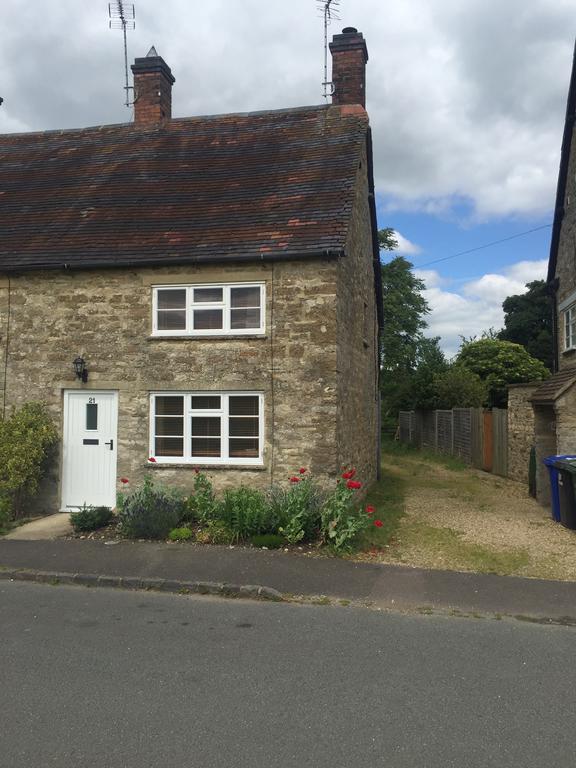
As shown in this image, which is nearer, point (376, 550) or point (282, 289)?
point (376, 550)

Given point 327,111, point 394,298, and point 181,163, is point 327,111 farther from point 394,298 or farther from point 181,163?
point 394,298

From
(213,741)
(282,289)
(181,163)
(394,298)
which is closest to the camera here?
(213,741)

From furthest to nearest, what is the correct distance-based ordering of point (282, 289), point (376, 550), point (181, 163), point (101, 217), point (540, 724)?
point (181, 163) → point (101, 217) → point (282, 289) → point (376, 550) → point (540, 724)

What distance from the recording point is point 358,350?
13.5m

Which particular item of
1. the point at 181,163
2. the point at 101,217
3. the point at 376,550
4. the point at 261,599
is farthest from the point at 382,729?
the point at 181,163

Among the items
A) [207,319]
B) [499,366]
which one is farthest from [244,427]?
[499,366]

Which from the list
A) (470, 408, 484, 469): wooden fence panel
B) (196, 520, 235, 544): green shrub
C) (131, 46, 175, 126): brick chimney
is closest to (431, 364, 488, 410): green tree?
(470, 408, 484, 469): wooden fence panel

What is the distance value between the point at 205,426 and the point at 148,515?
208cm

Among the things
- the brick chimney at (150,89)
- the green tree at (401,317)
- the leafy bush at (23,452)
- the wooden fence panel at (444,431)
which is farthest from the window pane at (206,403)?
the green tree at (401,317)

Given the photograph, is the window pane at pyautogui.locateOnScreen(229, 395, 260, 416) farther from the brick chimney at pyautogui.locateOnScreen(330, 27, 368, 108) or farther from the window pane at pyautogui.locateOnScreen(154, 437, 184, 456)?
the brick chimney at pyautogui.locateOnScreen(330, 27, 368, 108)

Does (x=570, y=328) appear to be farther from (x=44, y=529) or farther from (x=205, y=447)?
(x=44, y=529)

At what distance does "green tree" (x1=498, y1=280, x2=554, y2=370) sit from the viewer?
4572cm

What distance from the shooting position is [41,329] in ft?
37.4

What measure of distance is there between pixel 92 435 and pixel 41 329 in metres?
2.17
